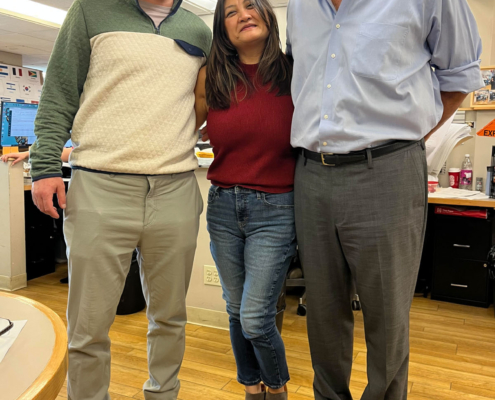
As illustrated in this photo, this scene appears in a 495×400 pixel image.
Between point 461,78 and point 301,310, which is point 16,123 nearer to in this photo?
point 301,310

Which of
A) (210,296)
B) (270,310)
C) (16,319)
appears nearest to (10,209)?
(210,296)

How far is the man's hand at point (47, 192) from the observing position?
53.2 inches

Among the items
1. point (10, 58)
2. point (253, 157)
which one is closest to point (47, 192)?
point (253, 157)

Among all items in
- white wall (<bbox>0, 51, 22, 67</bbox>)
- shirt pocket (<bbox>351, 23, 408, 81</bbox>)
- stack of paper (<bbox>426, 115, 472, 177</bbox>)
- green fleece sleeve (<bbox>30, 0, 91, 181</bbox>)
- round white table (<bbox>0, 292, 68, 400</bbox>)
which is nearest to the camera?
round white table (<bbox>0, 292, 68, 400</bbox>)

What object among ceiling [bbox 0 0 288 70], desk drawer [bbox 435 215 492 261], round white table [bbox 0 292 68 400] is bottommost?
desk drawer [bbox 435 215 492 261]

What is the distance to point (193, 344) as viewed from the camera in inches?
97.0

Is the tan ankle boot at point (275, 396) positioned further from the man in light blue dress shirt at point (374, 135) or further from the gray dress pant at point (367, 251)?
the man in light blue dress shirt at point (374, 135)

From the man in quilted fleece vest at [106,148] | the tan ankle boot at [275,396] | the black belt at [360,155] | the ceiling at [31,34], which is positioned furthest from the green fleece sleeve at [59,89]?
the ceiling at [31,34]

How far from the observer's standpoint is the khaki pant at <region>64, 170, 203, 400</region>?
4.47ft

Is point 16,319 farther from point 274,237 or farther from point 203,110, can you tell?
point 203,110

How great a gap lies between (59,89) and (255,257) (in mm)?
767

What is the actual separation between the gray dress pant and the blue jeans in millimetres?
72

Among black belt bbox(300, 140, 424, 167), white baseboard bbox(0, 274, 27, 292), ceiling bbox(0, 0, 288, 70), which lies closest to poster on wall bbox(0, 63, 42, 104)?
ceiling bbox(0, 0, 288, 70)

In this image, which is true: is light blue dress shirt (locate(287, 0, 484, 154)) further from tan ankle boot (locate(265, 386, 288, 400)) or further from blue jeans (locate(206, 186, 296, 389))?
tan ankle boot (locate(265, 386, 288, 400))
